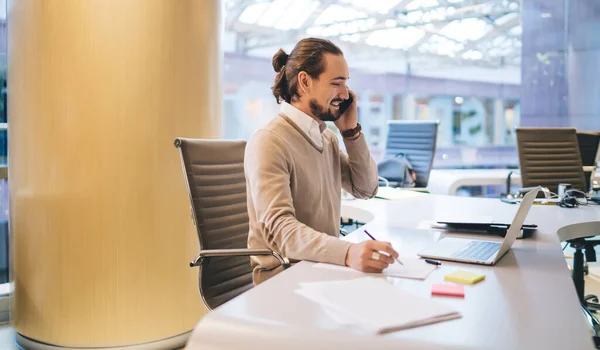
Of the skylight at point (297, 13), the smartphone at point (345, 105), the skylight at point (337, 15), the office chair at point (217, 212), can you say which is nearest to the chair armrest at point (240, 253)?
the office chair at point (217, 212)

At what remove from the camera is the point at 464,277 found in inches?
54.3

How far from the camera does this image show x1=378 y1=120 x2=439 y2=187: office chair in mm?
5375

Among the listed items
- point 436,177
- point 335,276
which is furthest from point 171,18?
point 436,177

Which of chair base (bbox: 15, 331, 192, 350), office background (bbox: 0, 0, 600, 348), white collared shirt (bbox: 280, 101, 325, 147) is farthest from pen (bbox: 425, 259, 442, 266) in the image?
office background (bbox: 0, 0, 600, 348)

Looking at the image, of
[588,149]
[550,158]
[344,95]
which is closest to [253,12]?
[550,158]

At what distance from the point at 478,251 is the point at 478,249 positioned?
31 millimetres

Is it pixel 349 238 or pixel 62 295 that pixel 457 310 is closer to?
pixel 349 238

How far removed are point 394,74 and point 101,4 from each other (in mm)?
4657

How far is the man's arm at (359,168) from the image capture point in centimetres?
215

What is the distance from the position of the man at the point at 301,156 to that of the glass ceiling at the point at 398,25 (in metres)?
4.20

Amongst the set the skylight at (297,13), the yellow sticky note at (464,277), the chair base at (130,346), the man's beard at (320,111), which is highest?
the skylight at (297,13)

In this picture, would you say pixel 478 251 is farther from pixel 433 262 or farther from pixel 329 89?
pixel 329 89

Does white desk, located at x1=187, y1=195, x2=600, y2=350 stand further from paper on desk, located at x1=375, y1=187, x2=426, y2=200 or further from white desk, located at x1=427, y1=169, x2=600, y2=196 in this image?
white desk, located at x1=427, y1=169, x2=600, y2=196

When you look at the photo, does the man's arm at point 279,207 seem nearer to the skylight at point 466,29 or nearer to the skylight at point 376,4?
the skylight at point 376,4
